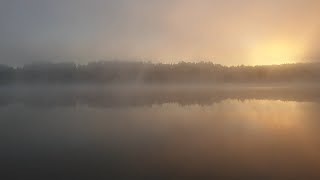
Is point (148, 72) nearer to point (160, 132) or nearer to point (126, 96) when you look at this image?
point (126, 96)

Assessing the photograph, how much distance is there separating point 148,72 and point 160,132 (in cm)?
56

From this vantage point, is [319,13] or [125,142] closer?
[125,142]

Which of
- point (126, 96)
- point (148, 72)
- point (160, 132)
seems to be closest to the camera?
point (160, 132)

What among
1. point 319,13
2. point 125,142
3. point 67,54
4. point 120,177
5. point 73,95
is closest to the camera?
point 120,177

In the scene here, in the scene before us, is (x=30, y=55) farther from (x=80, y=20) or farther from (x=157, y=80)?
(x=157, y=80)

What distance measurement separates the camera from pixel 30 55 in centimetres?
254

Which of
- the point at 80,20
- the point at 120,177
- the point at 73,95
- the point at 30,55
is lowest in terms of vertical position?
the point at 120,177

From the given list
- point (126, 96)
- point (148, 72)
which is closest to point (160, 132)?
point (148, 72)

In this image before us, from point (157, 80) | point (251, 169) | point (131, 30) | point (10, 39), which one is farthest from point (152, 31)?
point (251, 169)

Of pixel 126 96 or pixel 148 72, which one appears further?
pixel 126 96

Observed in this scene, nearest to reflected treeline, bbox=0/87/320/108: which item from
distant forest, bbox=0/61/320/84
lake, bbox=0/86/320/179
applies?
lake, bbox=0/86/320/179

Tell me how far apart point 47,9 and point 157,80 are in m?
0.75

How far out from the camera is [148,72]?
2.58 metres

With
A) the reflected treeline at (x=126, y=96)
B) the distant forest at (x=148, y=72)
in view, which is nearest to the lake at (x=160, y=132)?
the reflected treeline at (x=126, y=96)
